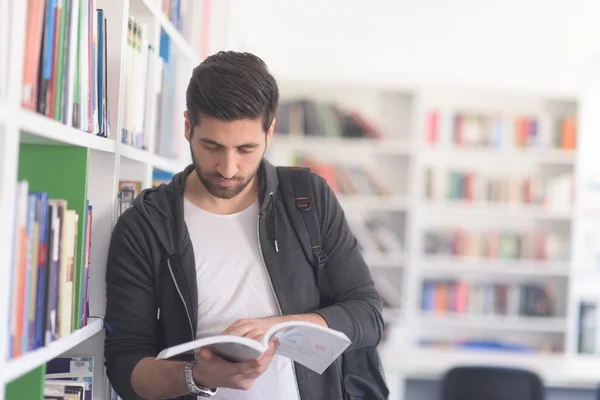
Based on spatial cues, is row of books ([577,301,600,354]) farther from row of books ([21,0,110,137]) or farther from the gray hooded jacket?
row of books ([21,0,110,137])

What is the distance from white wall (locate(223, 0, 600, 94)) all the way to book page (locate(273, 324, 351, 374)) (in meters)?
4.70

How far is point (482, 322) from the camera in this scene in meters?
5.63

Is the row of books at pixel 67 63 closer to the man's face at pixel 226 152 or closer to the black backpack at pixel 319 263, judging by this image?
the man's face at pixel 226 152

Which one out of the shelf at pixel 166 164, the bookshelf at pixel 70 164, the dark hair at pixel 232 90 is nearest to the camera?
the bookshelf at pixel 70 164

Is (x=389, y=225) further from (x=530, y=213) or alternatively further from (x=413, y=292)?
(x=530, y=213)

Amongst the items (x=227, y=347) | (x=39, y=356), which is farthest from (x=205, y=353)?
(x=39, y=356)

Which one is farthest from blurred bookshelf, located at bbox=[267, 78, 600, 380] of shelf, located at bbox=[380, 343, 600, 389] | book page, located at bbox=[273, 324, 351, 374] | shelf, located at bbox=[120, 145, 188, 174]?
book page, located at bbox=[273, 324, 351, 374]

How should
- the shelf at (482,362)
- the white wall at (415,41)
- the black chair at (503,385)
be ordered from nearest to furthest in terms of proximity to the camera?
the black chair at (503,385)
the shelf at (482,362)
the white wall at (415,41)

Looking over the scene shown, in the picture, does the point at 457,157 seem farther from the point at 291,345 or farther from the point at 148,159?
the point at 291,345

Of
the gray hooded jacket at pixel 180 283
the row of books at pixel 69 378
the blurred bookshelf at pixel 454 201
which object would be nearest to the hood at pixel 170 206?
the gray hooded jacket at pixel 180 283

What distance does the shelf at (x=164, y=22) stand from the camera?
1978 millimetres

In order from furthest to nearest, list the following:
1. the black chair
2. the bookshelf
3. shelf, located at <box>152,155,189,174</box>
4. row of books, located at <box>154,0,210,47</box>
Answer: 1. the black chair
2. row of books, located at <box>154,0,210,47</box>
3. shelf, located at <box>152,155,189,174</box>
4. the bookshelf

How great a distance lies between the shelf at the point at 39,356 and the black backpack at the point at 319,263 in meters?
0.47

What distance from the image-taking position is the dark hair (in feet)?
5.24
